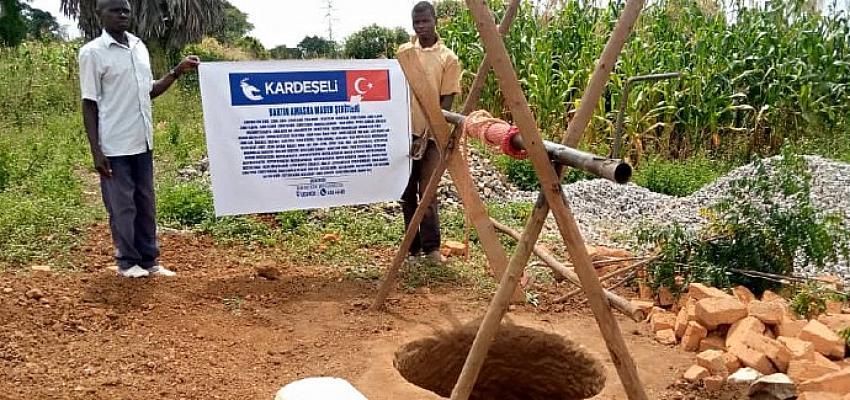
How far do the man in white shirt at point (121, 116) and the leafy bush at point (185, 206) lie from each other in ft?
5.47

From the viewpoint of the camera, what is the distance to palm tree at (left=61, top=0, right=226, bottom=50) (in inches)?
736

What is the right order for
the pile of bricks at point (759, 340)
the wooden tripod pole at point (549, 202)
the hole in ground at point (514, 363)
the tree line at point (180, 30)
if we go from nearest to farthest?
the wooden tripod pole at point (549, 202)
the pile of bricks at point (759, 340)
the hole in ground at point (514, 363)
the tree line at point (180, 30)

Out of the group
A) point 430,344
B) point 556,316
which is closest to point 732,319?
point 556,316

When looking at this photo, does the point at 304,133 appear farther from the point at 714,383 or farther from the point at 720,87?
the point at 720,87

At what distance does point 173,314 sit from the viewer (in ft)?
13.7

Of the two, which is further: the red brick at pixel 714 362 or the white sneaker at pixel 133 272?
the white sneaker at pixel 133 272

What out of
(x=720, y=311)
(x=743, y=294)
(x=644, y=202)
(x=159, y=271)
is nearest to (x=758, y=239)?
(x=743, y=294)

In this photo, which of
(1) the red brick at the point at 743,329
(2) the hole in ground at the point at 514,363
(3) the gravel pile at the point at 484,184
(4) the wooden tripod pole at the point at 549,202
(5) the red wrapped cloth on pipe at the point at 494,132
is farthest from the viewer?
(3) the gravel pile at the point at 484,184

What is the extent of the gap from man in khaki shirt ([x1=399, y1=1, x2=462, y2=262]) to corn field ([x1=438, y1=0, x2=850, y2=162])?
3.90m

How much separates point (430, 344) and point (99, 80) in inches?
99.0

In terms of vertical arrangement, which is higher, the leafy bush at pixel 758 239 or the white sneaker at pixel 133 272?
the leafy bush at pixel 758 239

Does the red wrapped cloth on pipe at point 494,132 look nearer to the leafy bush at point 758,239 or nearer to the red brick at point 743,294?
the leafy bush at point 758,239

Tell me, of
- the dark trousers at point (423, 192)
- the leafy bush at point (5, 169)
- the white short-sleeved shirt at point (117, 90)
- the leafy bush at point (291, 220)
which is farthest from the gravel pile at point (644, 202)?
the leafy bush at point (5, 169)

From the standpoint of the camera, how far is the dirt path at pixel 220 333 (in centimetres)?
337
